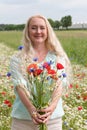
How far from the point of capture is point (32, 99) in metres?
3.62

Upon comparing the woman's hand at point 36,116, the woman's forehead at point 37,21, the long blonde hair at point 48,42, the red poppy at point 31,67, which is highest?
the woman's forehead at point 37,21

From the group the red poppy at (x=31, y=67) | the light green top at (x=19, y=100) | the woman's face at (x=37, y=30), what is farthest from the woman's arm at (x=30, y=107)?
the woman's face at (x=37, y=30)

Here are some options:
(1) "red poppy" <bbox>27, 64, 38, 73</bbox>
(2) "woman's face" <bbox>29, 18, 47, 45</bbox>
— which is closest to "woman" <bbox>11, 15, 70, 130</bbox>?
(2) "woman's face" <bbox>29, 18, 47, 45</bbox>

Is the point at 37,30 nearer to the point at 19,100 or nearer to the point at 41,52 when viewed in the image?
the point at 41,52

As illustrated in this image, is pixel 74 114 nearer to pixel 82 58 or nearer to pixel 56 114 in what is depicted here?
pixel 56 114

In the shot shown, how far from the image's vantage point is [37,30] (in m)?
3.93

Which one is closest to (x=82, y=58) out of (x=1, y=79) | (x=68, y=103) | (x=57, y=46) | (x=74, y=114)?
(x=1, y=79)

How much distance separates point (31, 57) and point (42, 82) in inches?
16.0

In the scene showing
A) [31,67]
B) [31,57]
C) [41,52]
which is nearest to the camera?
[31,67]

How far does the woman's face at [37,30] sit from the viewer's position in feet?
12.9

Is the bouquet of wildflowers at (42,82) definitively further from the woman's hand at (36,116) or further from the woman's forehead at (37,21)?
the woman's forehead at (37,21)

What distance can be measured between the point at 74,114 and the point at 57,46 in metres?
2.36

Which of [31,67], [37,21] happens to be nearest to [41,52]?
[37,21]

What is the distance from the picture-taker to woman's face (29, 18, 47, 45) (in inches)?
155
